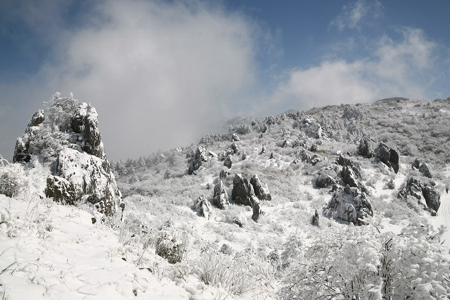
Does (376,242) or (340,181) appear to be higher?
(340,181)

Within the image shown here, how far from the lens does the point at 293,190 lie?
27.8 meters

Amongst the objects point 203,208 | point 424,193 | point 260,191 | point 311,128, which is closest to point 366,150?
point 424,193

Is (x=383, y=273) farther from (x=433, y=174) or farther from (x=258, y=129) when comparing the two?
(x=258, y=129)

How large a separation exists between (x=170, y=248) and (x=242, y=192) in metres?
19.8

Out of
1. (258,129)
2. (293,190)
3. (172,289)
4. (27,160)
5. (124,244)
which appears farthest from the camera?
(258,129)

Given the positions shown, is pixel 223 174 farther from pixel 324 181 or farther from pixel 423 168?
pixel 423 168

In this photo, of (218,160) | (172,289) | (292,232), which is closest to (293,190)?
(292,232)

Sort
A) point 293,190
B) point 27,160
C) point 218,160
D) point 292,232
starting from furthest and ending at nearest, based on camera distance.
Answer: point 218,160, point 293,190, point 292,232, point 27,160

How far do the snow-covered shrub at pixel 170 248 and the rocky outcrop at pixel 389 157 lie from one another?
3797 cm

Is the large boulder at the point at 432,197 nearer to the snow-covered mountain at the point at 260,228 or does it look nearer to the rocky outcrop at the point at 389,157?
the snow-covered mountain at the point at 260,228

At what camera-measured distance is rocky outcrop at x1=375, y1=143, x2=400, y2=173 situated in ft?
110

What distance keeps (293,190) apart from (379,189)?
1093cm

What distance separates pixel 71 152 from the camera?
33.6 ft

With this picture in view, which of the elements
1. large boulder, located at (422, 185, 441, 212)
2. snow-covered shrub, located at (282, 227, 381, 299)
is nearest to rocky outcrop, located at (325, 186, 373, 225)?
large boulder, located at (422, 185, 441, 212)
